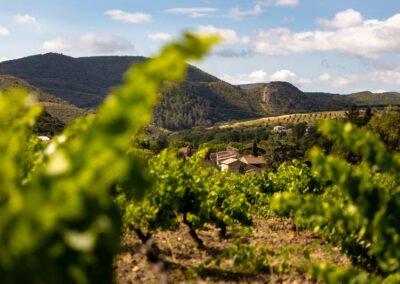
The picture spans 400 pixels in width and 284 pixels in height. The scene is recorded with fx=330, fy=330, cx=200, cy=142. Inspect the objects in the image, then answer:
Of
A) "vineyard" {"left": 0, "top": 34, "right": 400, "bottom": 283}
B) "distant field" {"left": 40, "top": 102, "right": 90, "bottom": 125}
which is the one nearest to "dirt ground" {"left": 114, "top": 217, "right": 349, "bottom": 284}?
"vineyard" {"left": 0, "top": 34, "right": 400, "bottom": 283}

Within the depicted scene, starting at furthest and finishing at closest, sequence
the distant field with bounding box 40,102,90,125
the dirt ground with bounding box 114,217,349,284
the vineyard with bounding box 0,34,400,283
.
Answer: the distant field with bounding box 40,102,90,125 < the dirt ground with bounding box 114,217,349,284 < the vineyard with bounding box 0,34,400,283

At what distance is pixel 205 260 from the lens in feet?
19.6

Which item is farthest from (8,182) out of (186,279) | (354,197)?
(186,279)

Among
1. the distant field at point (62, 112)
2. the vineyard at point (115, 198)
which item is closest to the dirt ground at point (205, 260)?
the vineyard at point (115, 198)

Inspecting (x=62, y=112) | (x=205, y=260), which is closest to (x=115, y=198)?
(x=205, y=260)

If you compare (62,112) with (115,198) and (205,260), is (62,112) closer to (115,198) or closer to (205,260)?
(205,260)

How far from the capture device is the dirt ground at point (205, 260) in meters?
4.88

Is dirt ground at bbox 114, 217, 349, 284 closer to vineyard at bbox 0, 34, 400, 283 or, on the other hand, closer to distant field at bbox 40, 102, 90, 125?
vineyard at bbox 0, 34, 400, 283

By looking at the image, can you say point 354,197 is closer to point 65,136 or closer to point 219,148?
point 65,136

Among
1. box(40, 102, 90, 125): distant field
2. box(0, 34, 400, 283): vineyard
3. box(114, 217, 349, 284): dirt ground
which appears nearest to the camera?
box(0, 34, 400, 283): vineyard

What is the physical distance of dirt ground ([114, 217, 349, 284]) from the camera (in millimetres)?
4879

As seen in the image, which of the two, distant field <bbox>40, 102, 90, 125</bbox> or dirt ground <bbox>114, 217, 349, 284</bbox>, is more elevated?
distant field <bbox>40, 102, 90, 125</bbox>

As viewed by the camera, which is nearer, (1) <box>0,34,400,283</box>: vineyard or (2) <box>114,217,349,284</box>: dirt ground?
(1) <box>0,34,400,283</box>: vineyard

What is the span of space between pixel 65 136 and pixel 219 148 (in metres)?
101
